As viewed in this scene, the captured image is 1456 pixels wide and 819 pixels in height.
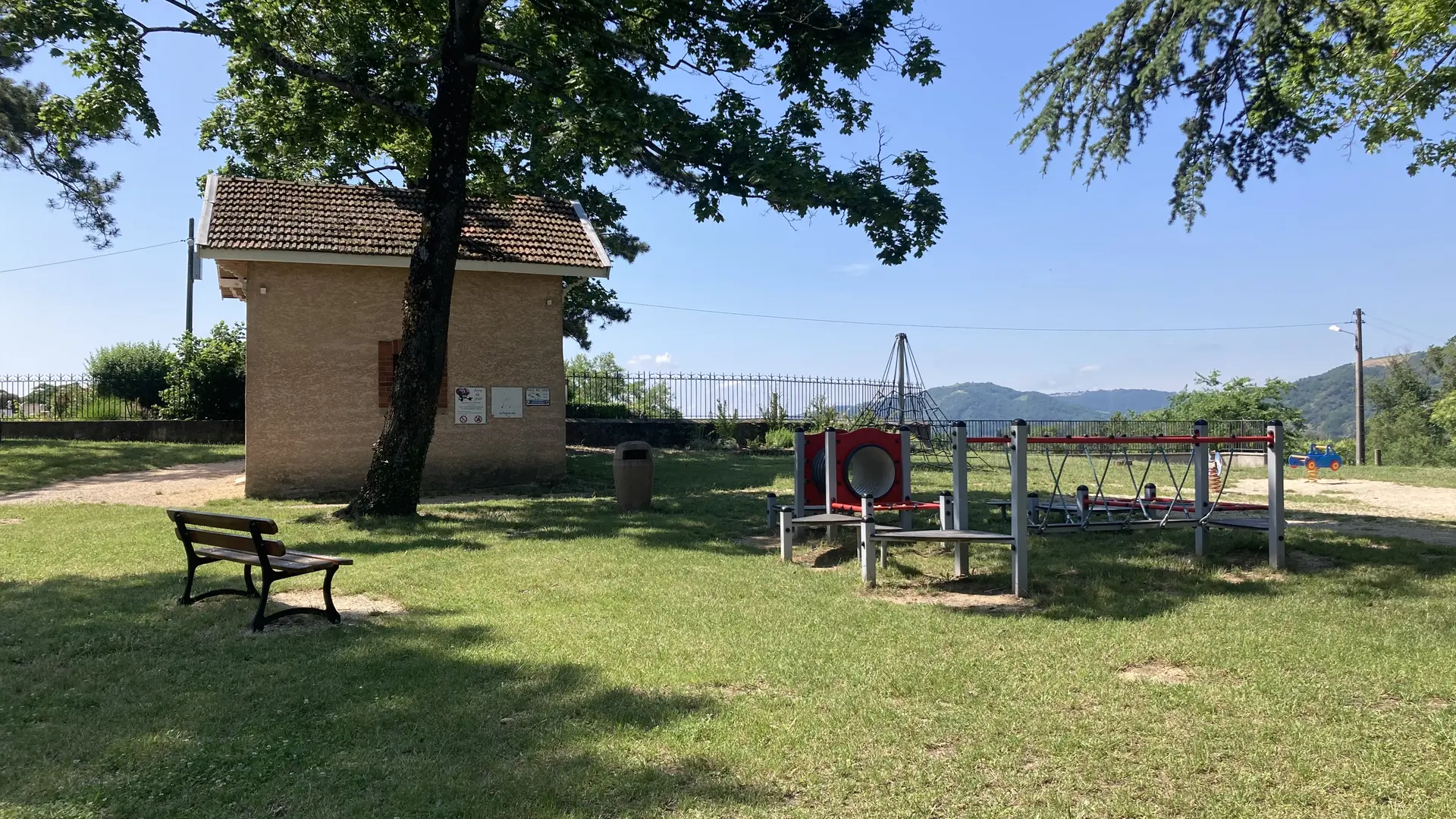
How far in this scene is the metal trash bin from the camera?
41.5ft

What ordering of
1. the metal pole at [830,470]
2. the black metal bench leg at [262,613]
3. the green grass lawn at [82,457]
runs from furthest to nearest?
the green grass lawn at [82,457] < the metal pole at [830,470] < the black metal bench leg at [262,613]

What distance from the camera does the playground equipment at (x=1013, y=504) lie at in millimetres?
7066

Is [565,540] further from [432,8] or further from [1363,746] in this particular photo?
[432,8]

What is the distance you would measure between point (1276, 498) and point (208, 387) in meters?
27.4

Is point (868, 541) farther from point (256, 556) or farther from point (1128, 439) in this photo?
point (256, 556)

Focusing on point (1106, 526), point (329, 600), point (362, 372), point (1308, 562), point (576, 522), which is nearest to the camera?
point (329, 600)

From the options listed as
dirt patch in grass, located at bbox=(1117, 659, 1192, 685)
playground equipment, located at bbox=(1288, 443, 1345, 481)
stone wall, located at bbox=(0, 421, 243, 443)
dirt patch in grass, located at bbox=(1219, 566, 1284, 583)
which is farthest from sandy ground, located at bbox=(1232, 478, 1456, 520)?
stone wall, located at bbox=(0, 421, 243, 443)

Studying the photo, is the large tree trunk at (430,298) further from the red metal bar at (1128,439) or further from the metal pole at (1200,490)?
the metal pole at (1200,490)

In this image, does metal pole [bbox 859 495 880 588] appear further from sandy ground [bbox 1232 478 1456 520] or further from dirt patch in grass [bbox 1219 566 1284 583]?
sandy ground [bbox 1232 478 1456 520]

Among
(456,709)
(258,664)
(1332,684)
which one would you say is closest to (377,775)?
(456,709)

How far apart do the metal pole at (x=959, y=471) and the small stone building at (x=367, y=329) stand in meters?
9.72

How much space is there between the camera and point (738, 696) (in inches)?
178

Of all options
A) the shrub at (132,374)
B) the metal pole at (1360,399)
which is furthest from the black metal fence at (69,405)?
the metal pole at (1360,399)

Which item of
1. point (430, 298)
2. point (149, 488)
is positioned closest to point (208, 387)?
point (149, 488)
